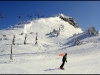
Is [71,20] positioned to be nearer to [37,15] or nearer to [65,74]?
[37,15]

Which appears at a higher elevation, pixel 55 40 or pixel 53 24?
pixel 53 24

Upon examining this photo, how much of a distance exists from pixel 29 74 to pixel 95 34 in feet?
222

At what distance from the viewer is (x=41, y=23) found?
137m

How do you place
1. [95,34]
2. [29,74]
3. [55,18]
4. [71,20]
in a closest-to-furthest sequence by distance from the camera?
[29,74] < [95,34] < [55,18] < [71,20]

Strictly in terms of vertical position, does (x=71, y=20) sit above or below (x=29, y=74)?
above

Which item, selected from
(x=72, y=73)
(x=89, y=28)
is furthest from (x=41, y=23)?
(x=72, y=73)

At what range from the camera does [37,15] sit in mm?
157500

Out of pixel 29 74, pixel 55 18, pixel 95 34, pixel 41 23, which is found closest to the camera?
pixel 29 74

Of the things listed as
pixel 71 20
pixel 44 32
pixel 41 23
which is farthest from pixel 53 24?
pixel 71 20

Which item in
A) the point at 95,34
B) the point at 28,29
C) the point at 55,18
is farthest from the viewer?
the point at 55,18

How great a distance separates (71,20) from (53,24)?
34.1 metres

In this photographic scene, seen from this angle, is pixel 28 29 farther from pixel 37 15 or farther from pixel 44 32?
pixel 37 15

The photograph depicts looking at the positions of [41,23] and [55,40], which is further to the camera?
[41,23]

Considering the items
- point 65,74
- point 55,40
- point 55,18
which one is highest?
point 55,18
